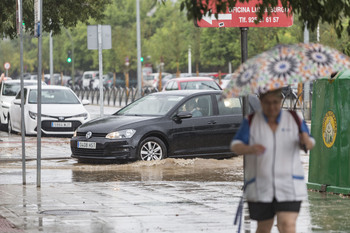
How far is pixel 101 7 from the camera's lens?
2773 centimetres

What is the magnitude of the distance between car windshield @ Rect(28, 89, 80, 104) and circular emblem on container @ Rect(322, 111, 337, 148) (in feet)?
46.9

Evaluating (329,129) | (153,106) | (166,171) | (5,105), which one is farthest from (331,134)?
(5,105)

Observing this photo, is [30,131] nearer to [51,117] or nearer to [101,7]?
[51,117]

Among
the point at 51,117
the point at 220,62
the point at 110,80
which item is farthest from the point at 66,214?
the point at 110,80

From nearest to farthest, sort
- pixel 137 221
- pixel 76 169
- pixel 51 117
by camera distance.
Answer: pixel 137 221, pixel 76 169, pixel 51 117

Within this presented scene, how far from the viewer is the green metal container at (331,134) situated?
12.1 metres

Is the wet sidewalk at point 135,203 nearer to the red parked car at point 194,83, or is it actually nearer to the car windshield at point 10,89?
the car windshield at point 10,89

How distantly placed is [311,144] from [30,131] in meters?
19.2

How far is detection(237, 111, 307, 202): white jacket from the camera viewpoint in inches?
257

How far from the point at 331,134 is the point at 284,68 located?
19.8 feet

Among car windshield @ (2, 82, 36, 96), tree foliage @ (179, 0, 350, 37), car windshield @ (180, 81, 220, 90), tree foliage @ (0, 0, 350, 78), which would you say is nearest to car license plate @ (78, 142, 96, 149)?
tree foliage @ (179, 0, 350, 37)

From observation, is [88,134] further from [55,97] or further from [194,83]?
[194,83]

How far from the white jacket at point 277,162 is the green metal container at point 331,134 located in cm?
559

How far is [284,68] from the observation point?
6555mm
